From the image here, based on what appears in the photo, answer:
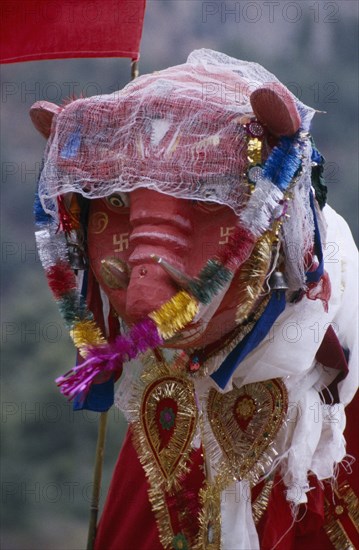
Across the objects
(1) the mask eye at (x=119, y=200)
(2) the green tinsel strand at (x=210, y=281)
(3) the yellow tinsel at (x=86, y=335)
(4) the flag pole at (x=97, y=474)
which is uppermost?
(1) the mask eye at (x=119, y=200)

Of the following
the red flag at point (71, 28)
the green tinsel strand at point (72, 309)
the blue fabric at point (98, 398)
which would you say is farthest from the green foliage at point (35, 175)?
the green tinsel strand at point (72, 309)

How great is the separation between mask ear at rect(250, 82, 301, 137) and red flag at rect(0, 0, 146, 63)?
1.32 feet

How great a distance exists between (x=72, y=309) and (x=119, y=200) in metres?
0.20

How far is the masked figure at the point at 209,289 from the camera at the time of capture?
1.85 metres

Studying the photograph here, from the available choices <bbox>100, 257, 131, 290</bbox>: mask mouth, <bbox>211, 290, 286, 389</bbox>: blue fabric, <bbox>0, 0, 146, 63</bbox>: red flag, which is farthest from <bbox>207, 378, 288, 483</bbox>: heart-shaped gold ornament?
<bbox>0, 0, 146, 63</bbox>: red flag

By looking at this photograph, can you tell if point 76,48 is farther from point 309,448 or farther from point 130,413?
point 309,448

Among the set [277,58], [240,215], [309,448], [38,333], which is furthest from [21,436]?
[240,215]

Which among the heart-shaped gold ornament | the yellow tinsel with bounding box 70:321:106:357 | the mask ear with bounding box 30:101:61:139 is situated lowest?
the heart-shaped gold ornament

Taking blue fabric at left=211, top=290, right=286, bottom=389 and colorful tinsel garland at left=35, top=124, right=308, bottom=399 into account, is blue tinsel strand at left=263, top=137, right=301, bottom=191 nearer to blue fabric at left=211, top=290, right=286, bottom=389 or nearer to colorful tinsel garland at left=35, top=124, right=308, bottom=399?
colorful tinsel garland at left=35, top=124, right=308, bottom=399

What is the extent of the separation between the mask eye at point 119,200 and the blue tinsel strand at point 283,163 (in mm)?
228

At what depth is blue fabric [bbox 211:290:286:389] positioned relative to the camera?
78.1 inches

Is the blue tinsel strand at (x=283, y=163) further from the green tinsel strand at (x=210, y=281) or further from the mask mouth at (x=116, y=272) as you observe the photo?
the mask mouth at (x=116, y=272)

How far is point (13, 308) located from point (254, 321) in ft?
5.32

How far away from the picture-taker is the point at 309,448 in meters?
2.11
